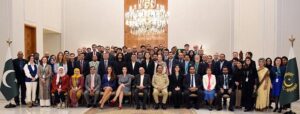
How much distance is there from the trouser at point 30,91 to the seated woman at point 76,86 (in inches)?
42.5

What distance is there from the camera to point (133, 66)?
33.3 feet

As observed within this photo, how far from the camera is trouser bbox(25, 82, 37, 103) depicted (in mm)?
9781

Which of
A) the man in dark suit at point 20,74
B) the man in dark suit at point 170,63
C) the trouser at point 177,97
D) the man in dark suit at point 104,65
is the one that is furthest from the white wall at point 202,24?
the man in dark suit at point 20,74

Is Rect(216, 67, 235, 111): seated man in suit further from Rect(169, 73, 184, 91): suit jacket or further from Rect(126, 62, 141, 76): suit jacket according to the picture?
Rect(126, 62, 141, 76): suit jacket

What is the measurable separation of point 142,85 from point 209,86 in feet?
6.02

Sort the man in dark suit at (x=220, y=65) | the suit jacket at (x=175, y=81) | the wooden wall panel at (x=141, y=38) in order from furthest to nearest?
1. the wooden wall panel at (x=141, y=38)
2. the man in dark suit at (x=220, y=65)
3. the suit jacket at (x=175, y=81)

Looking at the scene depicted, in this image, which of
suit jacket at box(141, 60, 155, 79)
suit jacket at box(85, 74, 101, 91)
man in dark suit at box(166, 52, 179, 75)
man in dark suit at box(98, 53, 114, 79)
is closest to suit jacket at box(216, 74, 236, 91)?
man in dark suit at box(166, 52, 179, 75)

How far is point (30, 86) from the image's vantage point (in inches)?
387

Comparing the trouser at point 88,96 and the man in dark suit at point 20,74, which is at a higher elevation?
the man in dark suit at point 20,74

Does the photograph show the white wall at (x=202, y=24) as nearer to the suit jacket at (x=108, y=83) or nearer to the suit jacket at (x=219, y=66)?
the suit jacket at (x=219, y=66)

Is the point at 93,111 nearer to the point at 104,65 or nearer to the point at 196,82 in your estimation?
the point at 104,65

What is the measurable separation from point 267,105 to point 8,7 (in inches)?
333

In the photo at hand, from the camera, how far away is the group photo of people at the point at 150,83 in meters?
9.40

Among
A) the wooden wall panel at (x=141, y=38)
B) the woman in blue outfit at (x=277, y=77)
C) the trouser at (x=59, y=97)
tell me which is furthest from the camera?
the wooden wall panel at (x=141, y=38)
